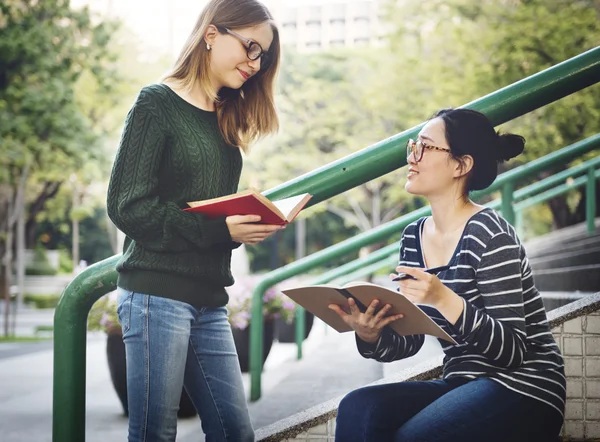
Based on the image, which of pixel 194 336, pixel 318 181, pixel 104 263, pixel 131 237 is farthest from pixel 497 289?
pixel 104 263

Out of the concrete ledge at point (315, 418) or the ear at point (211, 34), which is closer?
the ear at point (211, 34)

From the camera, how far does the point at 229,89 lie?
232 cm

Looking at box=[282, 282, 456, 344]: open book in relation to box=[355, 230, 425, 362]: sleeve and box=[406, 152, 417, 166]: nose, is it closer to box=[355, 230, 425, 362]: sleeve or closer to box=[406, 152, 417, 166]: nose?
box=[355, 230, 425, 362]: sleeve

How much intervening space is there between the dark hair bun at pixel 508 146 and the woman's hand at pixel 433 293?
0.54 m

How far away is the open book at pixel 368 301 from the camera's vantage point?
1854 mm

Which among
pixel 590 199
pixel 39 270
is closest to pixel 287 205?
pixel 590 199

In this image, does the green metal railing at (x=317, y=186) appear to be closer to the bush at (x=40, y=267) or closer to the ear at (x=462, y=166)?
the ear at (x=462, y=166)

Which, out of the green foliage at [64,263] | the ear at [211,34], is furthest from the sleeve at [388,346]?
the green foliage at [64,263]

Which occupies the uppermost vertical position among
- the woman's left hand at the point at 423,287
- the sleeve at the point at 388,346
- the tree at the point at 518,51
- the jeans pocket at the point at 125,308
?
the tree at the point at 518,51

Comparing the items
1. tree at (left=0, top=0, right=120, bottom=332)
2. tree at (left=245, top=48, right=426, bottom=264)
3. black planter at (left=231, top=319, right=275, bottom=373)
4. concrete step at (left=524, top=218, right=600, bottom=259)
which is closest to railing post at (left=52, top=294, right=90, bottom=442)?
black planter at (left=231, top=319, right=275, bottom=373)

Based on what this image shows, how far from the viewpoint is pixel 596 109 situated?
11742mm

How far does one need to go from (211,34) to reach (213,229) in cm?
61

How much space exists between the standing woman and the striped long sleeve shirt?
0.56 meters

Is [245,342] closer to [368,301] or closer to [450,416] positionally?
[368,301]
